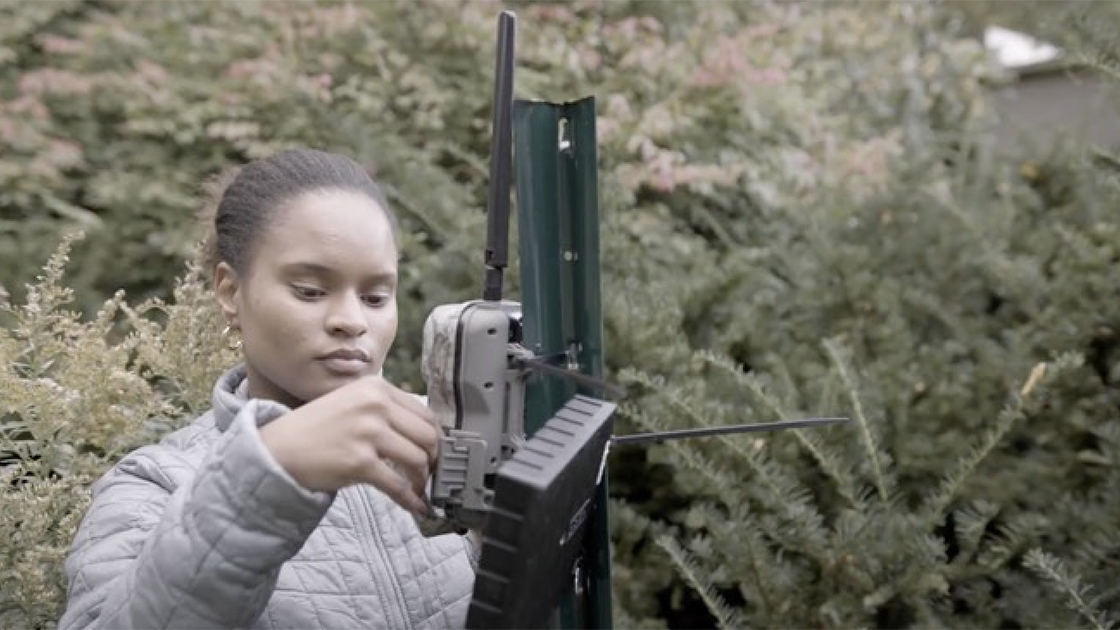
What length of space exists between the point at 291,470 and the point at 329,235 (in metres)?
0.34

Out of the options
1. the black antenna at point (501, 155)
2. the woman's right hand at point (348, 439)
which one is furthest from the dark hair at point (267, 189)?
the woman's right hand at point (348, 439)

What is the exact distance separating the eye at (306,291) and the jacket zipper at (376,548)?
219 millimetres

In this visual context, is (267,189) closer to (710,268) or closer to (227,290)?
(227,290)

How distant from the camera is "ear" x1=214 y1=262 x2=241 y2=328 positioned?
4.38ft

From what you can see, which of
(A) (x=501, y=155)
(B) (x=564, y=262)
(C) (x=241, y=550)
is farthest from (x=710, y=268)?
(C) (x=241, y=550)

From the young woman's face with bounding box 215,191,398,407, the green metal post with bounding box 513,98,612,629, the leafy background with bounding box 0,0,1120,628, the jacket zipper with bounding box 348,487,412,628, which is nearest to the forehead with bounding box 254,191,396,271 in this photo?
the young woman's face with bounding box 215,191,398,407

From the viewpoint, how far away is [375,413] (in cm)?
99

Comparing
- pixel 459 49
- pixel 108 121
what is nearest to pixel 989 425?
pixel 459 49

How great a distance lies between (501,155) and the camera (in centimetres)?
115

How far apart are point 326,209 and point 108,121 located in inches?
125

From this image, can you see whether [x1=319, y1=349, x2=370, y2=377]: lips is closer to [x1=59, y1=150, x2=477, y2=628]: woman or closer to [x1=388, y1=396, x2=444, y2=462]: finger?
[x1=59, y1=150, x2=477, y2=628]: woman

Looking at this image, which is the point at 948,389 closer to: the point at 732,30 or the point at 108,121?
the point at 732,30

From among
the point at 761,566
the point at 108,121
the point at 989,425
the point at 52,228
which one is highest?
the point at 108,121

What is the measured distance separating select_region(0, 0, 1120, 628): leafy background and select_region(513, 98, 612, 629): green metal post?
0.69 m
